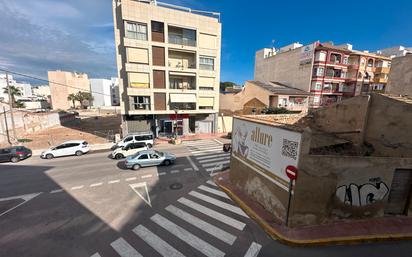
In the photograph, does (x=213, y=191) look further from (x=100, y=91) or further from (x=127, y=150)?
(x=100, y=91)

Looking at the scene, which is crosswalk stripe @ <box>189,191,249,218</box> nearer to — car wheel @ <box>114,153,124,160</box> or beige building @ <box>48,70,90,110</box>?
car wheel @ <box>114,153,124,160</box>

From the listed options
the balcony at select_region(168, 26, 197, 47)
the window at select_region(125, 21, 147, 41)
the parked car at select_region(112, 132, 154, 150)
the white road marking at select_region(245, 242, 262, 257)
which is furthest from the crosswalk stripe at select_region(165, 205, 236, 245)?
the balcony at select_region(168, 26, 197, 47)

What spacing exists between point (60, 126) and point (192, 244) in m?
42.7

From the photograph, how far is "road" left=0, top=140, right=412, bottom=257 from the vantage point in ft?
22.5

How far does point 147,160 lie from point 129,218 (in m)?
6.74

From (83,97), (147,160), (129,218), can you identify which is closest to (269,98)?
(147,160)

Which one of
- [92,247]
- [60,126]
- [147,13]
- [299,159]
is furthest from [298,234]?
[60,126]

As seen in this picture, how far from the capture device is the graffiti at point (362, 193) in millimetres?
7543

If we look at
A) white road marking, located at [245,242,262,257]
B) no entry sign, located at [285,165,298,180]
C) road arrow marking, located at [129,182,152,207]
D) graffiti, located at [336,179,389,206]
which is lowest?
road arrow marking, located at [129,182,152,207]

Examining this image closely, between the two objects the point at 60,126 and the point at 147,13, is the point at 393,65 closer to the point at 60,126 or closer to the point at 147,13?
the point at 147,13

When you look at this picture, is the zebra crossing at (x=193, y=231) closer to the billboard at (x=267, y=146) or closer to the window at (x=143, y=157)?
the billboard at (x=267, y=146)

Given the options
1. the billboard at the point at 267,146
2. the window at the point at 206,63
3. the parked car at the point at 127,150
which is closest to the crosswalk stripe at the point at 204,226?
the billboard at the point at 267,146

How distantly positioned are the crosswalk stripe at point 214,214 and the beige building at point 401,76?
32.4m

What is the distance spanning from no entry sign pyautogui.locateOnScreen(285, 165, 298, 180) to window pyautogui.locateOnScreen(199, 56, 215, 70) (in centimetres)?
2307
